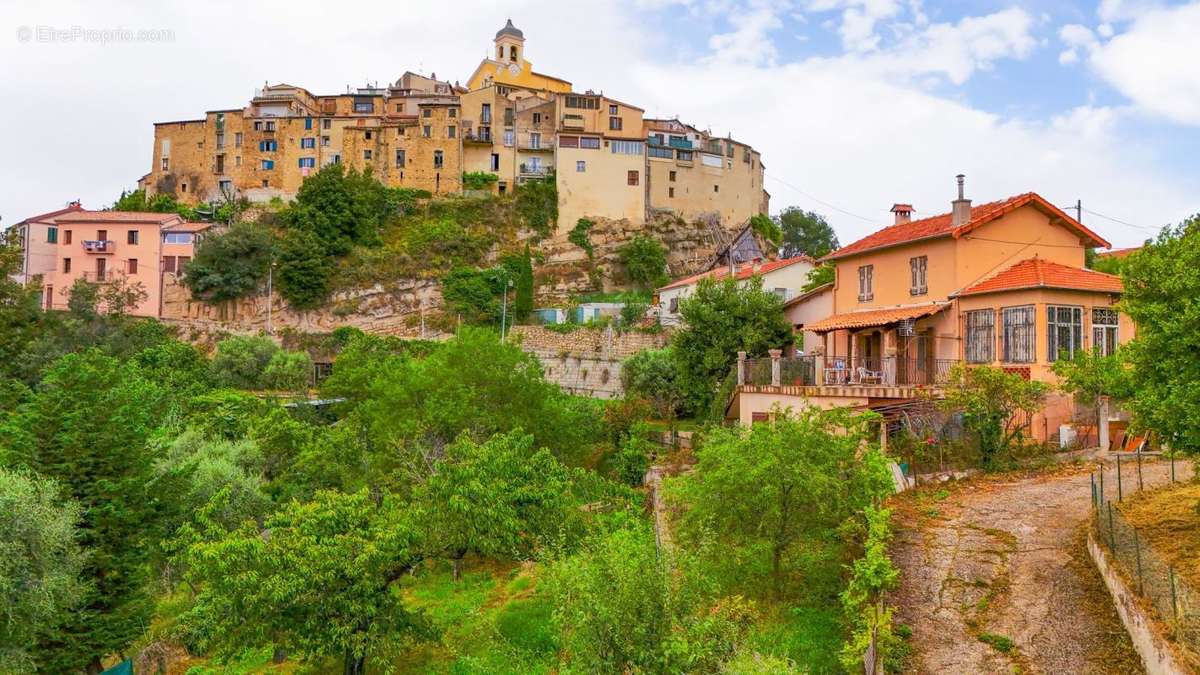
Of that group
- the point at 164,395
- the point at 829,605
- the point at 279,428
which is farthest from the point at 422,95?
→ the point at 829,605

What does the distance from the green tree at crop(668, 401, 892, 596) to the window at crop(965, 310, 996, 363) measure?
10191 millimetres

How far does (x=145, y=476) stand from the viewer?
22344 mm

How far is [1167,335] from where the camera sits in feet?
41.4

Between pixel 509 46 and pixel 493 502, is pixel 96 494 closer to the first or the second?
pixel 493 502

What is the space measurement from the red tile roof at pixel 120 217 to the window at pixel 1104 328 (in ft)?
193

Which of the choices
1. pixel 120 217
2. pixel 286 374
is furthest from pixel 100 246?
pixel 286 374

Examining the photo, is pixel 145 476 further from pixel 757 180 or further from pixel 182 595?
pixel 757 180

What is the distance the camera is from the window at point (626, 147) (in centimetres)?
6725

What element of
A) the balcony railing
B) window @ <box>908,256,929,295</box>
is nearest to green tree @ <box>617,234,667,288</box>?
the balcony railing

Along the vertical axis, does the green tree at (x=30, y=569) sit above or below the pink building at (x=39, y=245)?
below

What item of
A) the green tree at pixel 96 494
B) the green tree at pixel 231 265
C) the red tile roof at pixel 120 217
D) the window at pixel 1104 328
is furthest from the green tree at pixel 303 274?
the window at pixel 1104 328

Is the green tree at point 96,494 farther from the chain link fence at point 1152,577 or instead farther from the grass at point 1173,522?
the grass at point 1173,522

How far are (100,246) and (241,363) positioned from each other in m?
20.2

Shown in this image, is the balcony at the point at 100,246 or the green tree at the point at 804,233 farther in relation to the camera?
the green tree at the point at 804,233
